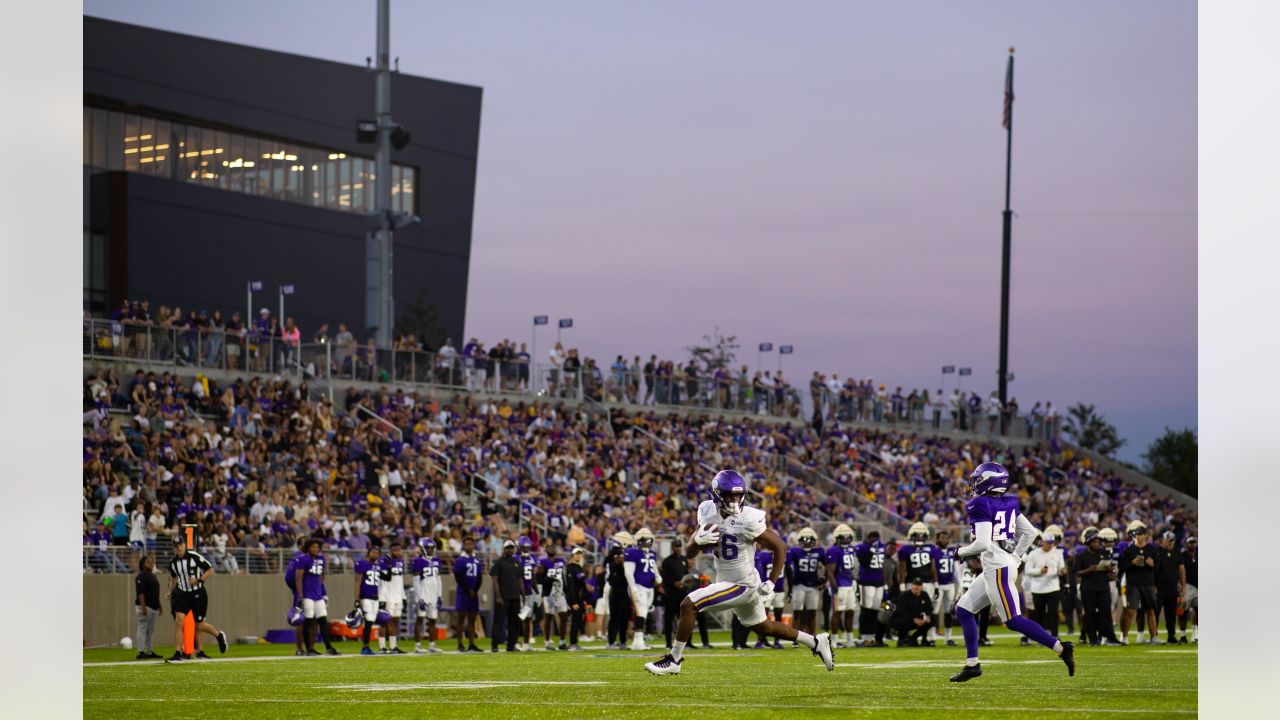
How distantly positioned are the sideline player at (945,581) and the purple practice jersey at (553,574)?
4.21m

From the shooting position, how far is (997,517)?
10.5 meters

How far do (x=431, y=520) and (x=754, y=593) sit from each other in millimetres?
12535

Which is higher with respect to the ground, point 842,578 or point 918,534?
point 918,534

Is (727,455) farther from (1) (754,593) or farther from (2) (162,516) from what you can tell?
(1) (754,593)

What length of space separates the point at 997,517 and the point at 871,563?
7320 millimetres

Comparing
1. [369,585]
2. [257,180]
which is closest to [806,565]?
[369,585]

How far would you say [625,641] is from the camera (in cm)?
1845

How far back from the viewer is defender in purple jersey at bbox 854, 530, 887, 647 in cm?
1738

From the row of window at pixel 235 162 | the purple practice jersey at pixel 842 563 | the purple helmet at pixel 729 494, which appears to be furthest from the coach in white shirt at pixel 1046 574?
the row of window at pixel 235 162

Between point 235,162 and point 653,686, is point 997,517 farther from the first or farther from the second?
point 235,162

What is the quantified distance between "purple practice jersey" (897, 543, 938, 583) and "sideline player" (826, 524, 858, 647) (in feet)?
2.53

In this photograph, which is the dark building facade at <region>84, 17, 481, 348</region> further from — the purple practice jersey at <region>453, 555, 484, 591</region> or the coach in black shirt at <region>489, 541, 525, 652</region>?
the coach in black shirt at <region>489, 541, 525, 652</region>
